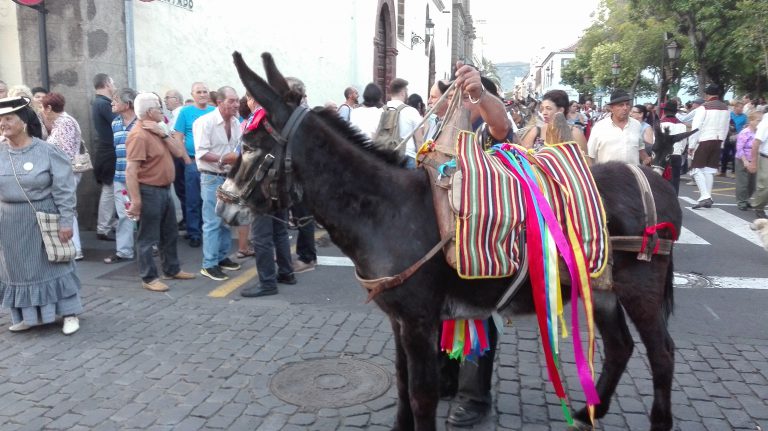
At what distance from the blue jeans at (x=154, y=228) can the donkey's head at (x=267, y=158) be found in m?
3.52

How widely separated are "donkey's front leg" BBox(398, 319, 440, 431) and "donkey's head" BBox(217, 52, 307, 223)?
2.89 feet

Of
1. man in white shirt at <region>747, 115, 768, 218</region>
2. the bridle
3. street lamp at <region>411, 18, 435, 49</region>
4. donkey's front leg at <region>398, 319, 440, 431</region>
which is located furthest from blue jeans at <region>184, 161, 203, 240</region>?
street lamp at <region>411, 18, 435, 49</region>

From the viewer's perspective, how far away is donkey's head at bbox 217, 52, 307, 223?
262 centimetres

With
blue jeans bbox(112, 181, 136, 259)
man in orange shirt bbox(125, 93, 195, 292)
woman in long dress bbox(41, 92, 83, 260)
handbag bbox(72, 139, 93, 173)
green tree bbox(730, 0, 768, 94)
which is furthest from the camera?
green tree bbox(730, 0, 768, 94)

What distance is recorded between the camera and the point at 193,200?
313 inches

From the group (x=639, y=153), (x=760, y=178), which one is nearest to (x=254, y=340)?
(x=639, y=153)

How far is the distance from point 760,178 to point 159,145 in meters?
8.28

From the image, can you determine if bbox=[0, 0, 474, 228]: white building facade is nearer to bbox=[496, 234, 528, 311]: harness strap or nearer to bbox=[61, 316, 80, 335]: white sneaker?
bbox=[61, 316, 80, 335]: white sneaker

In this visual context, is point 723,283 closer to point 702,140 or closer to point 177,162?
point 702,140

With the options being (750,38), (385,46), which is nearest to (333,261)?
(385,46)

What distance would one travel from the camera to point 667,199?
3.18 m

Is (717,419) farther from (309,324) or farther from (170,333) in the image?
(170,333)

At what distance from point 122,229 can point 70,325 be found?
2518 mm

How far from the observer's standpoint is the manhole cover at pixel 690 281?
6.28m
